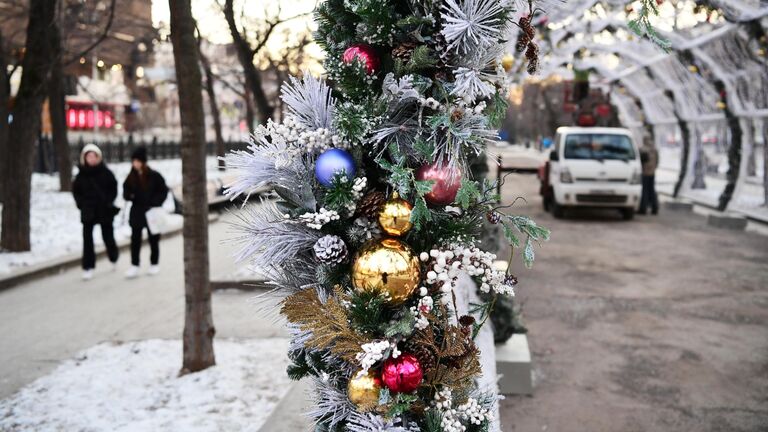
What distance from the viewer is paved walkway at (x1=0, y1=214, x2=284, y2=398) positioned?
18.9 ft

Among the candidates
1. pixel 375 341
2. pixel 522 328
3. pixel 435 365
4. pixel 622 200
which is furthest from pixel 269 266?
pixel 622 200

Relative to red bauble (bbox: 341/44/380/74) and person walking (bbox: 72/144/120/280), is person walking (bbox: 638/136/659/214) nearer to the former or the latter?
person walking (bbox: 72/144/120/280)

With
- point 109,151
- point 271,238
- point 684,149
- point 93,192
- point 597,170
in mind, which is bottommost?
point 93,192

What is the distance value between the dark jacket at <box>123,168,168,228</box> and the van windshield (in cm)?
948

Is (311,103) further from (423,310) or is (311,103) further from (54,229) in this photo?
(54,229)

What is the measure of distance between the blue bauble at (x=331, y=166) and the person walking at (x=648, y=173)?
14397 mm

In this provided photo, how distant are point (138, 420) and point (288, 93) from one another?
2857 mm

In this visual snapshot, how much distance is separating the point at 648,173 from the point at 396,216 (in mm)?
14489

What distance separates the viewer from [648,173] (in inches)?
597

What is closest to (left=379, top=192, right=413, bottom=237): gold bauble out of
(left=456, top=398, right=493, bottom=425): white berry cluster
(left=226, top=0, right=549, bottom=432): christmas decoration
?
(left=226, top=0, right=549, bottom=432): christmas decoration

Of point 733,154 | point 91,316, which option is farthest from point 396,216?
point 733,154

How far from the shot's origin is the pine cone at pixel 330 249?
2098mm

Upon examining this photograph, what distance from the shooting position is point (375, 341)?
6.72ft

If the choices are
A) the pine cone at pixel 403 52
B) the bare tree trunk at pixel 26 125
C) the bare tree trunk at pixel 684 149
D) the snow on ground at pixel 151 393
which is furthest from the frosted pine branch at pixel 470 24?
the bare tree trunk at pixel 684 149
